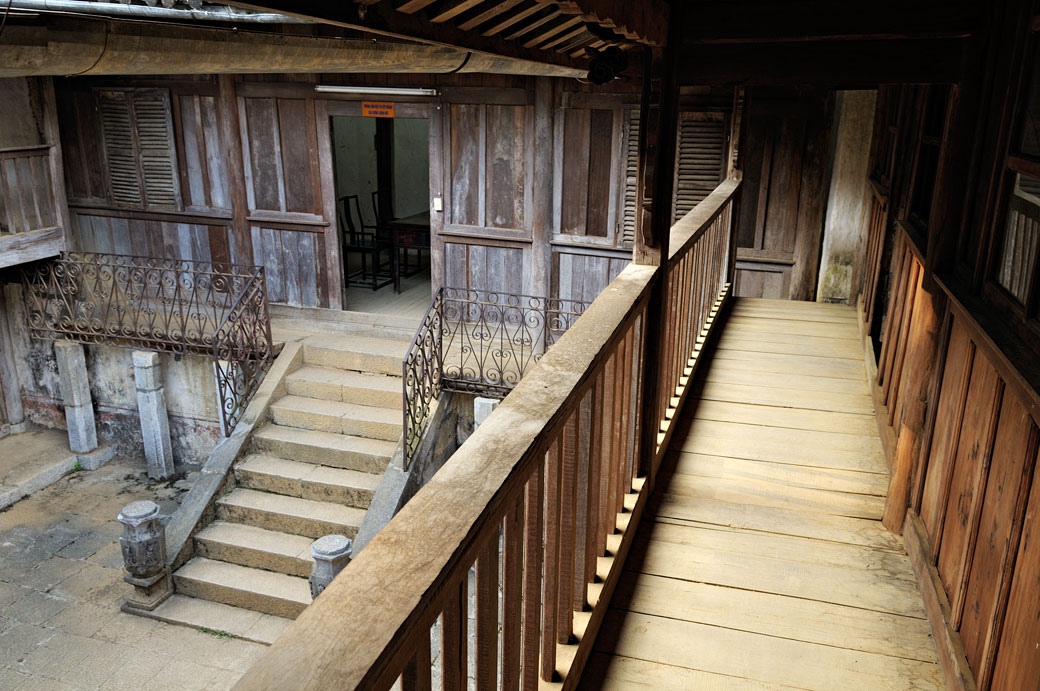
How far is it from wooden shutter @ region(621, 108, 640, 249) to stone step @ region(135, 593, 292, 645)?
5448 mm

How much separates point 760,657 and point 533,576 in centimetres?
100

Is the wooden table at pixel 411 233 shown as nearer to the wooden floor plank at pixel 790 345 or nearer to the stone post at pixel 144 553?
the stone post at pixel 144 553

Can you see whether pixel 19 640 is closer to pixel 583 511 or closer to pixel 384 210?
pixel 583 511

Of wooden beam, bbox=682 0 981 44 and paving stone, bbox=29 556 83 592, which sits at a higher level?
wooden beam, bbox=682 0 981 44

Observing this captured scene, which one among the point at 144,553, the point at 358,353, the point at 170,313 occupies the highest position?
the point at 170,313

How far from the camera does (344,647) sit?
95 cm

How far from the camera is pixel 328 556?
23.6ft

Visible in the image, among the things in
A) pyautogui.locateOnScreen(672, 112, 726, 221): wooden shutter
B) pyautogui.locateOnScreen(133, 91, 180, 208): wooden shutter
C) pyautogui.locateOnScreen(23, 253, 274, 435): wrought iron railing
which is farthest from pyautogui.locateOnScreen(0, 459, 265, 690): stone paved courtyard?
pyautogui.locateOnScreen(672, 112, 726, 221): wooden shutter

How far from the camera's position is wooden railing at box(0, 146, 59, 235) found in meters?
10.4

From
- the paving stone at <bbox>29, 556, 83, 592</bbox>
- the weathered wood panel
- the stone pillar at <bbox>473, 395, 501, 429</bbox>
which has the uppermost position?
the weathered wood panel

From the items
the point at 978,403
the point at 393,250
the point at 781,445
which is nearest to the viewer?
the point at 978,403

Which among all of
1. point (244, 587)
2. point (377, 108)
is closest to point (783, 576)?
point (244, 587)

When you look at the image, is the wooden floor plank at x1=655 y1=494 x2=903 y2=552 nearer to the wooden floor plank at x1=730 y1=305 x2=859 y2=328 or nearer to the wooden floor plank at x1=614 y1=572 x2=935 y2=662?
the wooden floor plank at x1=614 y1=572 x2=935 y2=662

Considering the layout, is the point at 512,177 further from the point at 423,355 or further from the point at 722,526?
the point at 722,526
